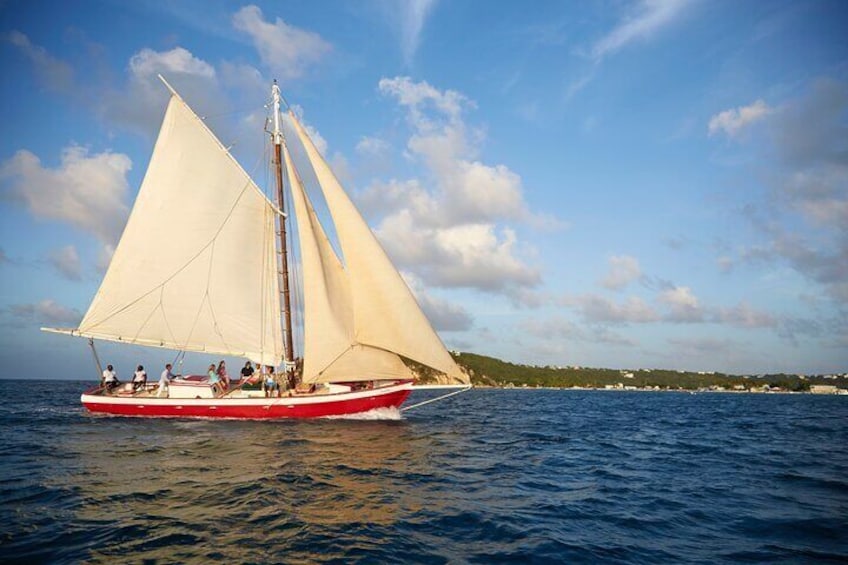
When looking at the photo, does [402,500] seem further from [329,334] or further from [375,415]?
[375,415]

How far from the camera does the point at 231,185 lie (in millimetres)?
31375

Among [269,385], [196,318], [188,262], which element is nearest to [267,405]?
[269,385]

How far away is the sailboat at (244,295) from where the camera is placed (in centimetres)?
2788

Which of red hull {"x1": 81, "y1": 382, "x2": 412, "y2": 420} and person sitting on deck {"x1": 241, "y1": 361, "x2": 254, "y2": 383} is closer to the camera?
red hull {"x1": 81, "y1": 382, "x2": 412, "y2": 420}

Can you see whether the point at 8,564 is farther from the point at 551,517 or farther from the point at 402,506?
the point at 551,517

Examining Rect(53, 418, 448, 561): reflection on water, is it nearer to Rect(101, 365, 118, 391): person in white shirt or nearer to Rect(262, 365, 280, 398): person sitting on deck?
Rect(262, 365, 280, 398): person sitting on deck

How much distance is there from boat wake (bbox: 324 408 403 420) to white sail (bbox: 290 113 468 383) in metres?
2.87

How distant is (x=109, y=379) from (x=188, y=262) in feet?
30.8

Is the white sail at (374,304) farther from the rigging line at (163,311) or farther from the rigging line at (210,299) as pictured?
the rigging line at (163,311)

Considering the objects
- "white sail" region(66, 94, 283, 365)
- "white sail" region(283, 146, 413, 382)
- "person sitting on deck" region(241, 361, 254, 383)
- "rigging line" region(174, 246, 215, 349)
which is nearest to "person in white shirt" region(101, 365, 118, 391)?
"white sail" region(66, 94, 283, 365)

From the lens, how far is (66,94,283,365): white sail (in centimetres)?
3002

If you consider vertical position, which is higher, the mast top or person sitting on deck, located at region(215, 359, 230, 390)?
the mast top

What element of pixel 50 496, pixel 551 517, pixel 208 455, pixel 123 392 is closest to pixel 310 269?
pixel 208 455

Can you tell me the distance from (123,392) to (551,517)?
29.9 meters
